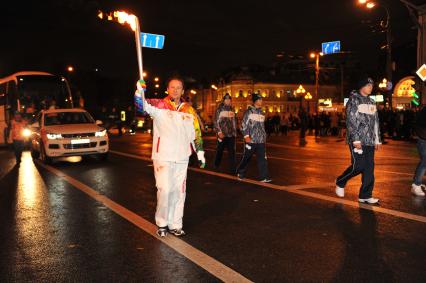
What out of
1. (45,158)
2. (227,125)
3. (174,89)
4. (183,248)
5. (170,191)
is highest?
(174,89)

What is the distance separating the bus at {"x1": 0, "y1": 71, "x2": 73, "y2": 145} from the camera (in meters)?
23.5

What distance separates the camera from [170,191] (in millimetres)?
5566

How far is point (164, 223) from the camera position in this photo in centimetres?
562

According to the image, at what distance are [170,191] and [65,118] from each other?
1069 centimetres

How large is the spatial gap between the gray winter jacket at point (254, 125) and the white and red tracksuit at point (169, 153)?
4.32 meters

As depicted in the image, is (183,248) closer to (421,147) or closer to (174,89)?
(174,89)

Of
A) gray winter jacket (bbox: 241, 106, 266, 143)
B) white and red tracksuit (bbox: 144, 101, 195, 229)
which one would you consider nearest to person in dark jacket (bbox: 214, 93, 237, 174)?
gray winter jacket (bbox: 241, 106, 266, 143)

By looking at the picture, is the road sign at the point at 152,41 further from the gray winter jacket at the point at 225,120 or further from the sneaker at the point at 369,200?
the sneaker at the point at 369,200

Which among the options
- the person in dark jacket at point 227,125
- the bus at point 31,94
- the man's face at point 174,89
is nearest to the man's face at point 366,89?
the man's face at point 174,89

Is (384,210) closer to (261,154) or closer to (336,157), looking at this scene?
(261,154)

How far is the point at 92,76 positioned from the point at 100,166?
267ft

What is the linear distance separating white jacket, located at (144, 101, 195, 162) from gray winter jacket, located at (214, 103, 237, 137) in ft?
19.0

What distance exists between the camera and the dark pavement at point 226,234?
4426 mm

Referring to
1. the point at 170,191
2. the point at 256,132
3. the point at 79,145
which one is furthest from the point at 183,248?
the point at 79,145
